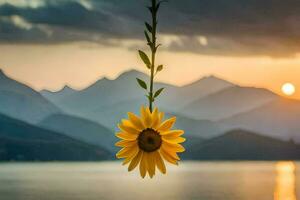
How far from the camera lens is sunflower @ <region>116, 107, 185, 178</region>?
250cm

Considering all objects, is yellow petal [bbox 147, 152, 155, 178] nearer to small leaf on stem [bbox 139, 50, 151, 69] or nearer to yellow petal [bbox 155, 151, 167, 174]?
yellow petal [bbox 155, 151, 167, 174]

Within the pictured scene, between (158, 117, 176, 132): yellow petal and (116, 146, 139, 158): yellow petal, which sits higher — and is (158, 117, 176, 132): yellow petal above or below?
above

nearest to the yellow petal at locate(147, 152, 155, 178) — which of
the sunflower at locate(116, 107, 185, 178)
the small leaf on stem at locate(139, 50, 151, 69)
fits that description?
the sunflower at locate(116, 107, 185, 178)

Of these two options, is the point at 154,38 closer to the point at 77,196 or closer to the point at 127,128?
the point at 127,128

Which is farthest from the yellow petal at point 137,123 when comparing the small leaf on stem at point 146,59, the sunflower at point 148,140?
the small leaf on stem at point 146,59

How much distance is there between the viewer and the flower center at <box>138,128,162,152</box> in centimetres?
255

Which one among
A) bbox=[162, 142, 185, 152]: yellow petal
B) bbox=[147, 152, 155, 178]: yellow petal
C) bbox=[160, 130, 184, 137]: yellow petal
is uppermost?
bbox=[160, 130, 184, 137]: yellow petal

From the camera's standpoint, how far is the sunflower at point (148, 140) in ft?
8.20

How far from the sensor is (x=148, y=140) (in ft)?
8.36

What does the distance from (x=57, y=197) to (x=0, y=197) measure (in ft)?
41.3

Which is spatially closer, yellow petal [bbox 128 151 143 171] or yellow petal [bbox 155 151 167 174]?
yellow petal [bbox 155 151 167 174]

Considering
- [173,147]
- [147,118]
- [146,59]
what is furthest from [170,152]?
[146,59]

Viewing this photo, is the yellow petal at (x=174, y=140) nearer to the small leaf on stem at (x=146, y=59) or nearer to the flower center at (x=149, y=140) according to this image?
Answer: the flower center at (x=149, y=140)

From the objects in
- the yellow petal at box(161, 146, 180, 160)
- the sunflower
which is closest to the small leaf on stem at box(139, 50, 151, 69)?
the sunflower
